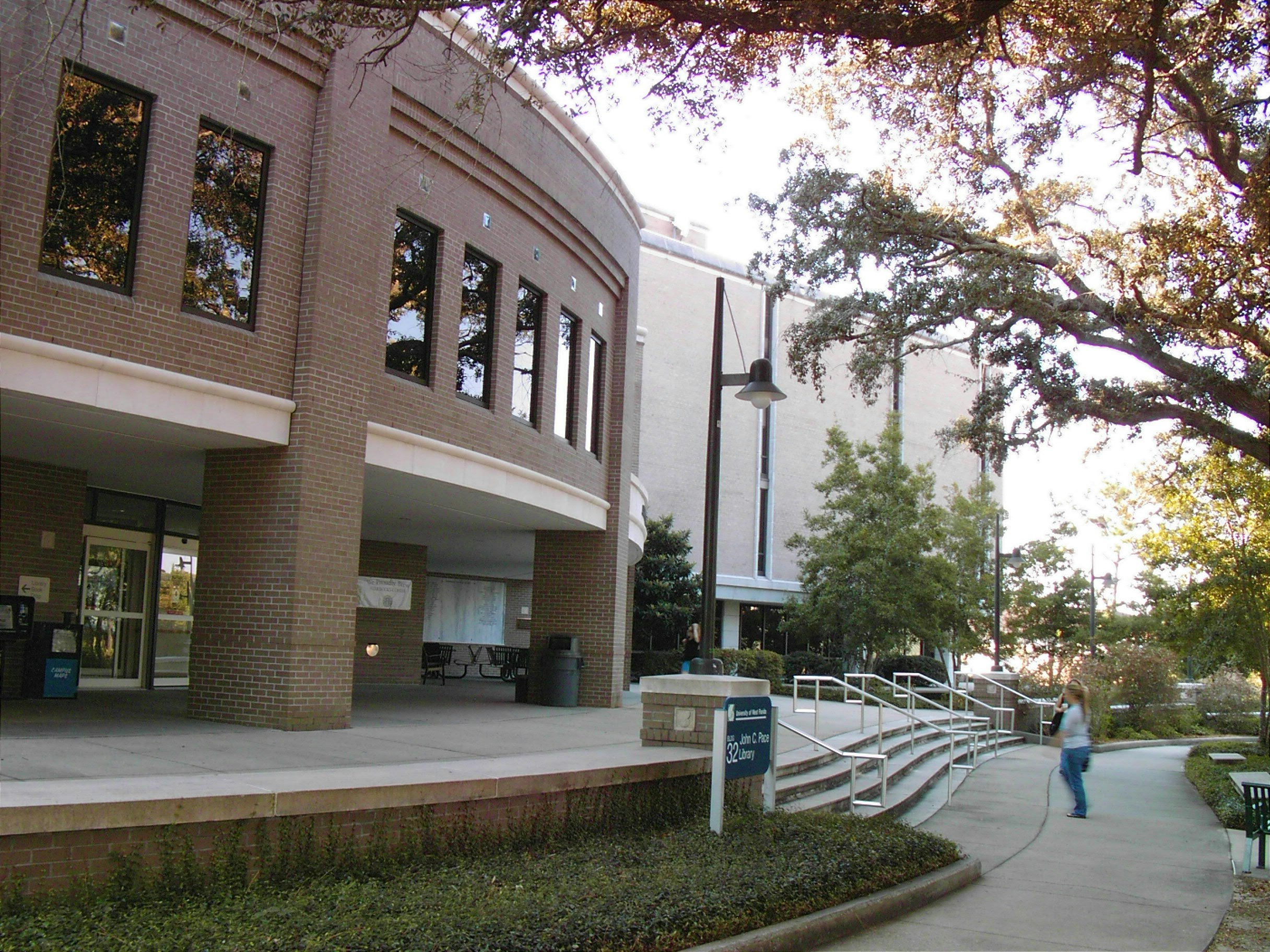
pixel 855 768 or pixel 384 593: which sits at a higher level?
pixel 384 593

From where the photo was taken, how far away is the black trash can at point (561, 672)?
1778cm

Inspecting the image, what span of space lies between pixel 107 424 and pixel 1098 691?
22.5 m

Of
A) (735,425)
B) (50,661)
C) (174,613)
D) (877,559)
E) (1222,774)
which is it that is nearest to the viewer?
(50,661)

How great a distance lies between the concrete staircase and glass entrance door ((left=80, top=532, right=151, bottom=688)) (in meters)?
10.1

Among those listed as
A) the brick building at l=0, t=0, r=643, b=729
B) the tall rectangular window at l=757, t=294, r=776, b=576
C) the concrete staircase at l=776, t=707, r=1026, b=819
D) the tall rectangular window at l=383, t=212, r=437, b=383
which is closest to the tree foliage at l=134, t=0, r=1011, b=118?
the brick building at l=0, t=0, r=643, b=729

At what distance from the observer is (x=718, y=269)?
4397 cm

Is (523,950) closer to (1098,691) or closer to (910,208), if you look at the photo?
(910,208)

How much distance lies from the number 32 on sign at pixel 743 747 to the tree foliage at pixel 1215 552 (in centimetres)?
1203

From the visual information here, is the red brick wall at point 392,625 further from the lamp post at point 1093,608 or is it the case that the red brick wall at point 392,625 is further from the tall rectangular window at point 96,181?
the lamp post at point 1093,608

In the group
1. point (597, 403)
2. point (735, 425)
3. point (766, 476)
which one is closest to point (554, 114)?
point (597, 403)

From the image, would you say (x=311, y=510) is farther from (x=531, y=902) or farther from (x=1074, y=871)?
(x=1074, y=871)

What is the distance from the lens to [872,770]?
1392 centimetres

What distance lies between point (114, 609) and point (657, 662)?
18.6 m

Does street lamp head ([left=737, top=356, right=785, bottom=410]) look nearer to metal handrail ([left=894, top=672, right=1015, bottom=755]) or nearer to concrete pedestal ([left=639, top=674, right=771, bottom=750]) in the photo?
concrete pedestal ([left=639, top=674, right=771, bottom=750])
